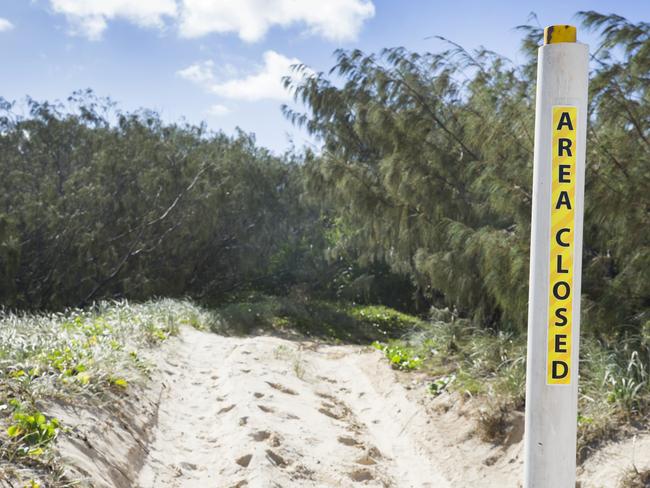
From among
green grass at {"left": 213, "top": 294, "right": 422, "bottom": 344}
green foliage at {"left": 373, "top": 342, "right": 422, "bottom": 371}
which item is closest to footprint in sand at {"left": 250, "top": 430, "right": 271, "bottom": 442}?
green foliage at {"left": 373, "top": 342, "right": 422, "bottom": 371}

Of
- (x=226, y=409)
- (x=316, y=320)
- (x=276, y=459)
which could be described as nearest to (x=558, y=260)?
(x=276, y=459)

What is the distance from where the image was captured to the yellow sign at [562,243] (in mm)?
2896

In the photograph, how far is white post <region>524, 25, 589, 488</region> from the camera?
2900 millimetres

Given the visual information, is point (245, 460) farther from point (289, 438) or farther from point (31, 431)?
point (31, 431)

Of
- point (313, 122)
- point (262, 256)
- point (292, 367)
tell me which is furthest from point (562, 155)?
point (262, 256)

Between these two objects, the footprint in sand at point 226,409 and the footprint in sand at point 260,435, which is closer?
the footprint in sand at point 260,435

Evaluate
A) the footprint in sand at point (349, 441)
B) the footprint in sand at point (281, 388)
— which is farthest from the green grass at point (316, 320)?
the footprint in sand at point (349, 441)

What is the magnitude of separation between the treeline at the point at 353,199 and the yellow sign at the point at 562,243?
103 inches

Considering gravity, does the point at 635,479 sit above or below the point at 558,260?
below

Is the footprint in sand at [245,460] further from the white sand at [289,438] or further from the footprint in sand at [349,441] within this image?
the footprint in sand at [349,441]

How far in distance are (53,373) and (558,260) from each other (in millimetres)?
3949

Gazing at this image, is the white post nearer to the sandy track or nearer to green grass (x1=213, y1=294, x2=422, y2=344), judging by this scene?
the sandy track

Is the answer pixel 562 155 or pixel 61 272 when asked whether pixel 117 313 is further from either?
pixel 562 155

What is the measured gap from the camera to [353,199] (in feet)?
34.3
